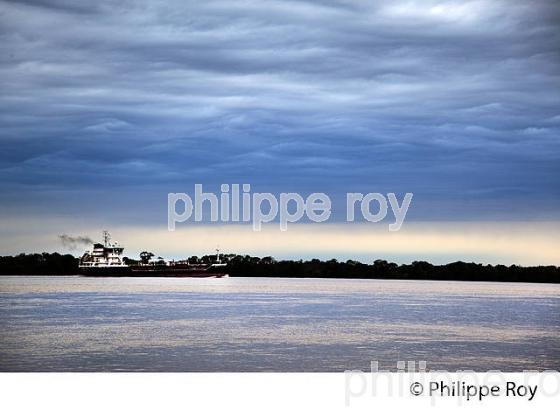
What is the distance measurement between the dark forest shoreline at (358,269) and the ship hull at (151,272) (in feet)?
9.54

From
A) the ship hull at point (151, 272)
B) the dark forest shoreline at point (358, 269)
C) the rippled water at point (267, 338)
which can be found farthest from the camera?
the ship hull at point (151, 272)

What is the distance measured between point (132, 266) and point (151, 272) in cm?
94

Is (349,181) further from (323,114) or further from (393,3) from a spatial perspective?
(393,3)

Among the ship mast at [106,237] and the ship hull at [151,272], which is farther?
the ship hull at [151,272]

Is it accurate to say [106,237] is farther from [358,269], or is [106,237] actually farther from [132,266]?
[132,266]

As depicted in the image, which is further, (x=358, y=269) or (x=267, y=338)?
(x=358, y=269)

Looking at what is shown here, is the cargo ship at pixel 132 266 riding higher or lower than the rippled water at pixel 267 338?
higher

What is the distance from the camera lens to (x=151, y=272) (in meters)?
23.9

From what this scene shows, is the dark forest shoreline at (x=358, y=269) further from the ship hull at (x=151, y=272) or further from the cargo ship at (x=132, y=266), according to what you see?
the ship hull at (x=151, y=272)

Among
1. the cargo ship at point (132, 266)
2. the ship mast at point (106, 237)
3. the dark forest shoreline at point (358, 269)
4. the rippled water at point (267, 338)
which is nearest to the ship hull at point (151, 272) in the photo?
the cargo ship at point (132, 266)

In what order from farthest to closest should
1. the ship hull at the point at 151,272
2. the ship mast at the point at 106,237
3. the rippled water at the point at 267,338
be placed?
the ship hull at the point at 151,272, the ship mast at the point at 106,237, the rippled water at the point at 267,338

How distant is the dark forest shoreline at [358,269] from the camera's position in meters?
15.1

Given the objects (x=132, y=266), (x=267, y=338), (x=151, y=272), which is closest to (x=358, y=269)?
(x=267, y=338)
